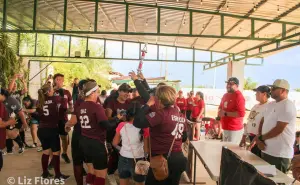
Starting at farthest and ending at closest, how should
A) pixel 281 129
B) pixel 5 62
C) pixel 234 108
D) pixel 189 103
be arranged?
pixel 189 103 < pixel 5 62 < pixel 234 108 < pixel 281 129

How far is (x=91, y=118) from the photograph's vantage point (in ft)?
12.4

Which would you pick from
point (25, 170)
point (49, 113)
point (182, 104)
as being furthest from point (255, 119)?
point (182, 104)

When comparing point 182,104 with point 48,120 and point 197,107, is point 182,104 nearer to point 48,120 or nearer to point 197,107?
point 197,107

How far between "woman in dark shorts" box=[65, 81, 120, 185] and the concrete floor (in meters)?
1.61

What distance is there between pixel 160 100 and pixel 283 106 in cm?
163

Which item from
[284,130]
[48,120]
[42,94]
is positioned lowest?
[48,120]

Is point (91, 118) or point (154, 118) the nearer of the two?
point (154, 118)

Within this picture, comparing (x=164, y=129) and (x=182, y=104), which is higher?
(x=164, y=129)

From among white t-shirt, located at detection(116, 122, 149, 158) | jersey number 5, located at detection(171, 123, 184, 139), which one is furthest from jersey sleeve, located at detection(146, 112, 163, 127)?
white t-shirt, located at detection(116, 122, 149, 158)

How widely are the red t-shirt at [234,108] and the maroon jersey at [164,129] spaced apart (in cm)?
289

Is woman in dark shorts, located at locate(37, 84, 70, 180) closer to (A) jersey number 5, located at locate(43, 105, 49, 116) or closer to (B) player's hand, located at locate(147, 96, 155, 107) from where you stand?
(A) jersey number 5, located at locate(43, 105, 49, 116)

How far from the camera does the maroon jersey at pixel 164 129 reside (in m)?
2.92

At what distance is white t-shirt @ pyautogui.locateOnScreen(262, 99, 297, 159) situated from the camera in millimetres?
3580

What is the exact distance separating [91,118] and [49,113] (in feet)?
4.65
